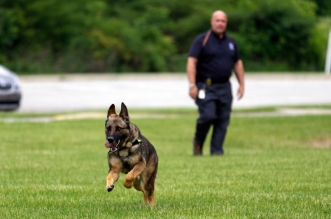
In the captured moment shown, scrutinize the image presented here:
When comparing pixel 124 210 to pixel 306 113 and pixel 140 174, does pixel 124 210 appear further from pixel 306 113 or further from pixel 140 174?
pixel 306 113

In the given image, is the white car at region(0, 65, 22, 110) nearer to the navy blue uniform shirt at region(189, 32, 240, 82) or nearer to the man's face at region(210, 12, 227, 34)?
the navy blue uniform shirt at region(189, 32, 240, 82)

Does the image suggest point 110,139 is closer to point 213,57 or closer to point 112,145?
point 112,145

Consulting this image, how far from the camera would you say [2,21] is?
42.4 meters

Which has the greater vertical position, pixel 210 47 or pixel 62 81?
pixel 210 47

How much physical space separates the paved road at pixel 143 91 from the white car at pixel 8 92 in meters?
2.22

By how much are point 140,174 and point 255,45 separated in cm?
4257

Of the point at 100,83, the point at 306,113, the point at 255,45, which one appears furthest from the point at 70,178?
the point at 255,45

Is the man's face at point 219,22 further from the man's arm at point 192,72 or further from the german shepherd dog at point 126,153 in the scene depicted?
the german shepherd dog at point 126,153

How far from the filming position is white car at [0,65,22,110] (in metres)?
21.6

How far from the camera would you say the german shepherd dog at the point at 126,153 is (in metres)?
7.70

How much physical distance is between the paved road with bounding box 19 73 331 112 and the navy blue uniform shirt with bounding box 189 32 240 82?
1161 cm

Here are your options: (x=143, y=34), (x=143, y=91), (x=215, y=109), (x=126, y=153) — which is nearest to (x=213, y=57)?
(x=215, y=109)

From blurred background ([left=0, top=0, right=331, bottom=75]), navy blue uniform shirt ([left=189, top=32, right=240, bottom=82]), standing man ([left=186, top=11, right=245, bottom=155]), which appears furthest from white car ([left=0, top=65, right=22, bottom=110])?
blurred background ([left=0, top=0, right=331, bottom=75])

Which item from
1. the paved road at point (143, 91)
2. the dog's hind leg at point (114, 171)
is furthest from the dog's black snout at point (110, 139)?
the paved road at point (143, 91)
